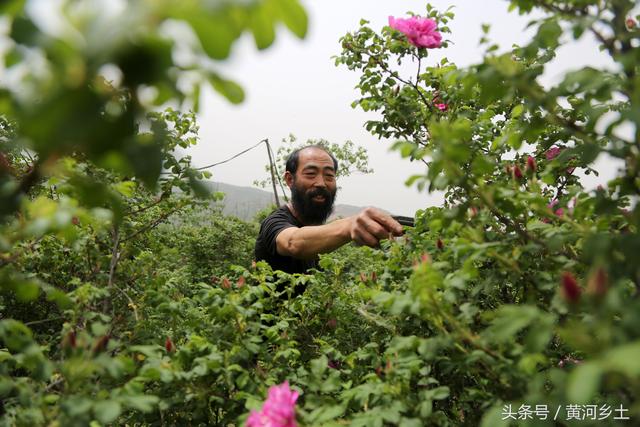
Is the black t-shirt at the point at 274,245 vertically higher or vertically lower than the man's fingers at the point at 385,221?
higher

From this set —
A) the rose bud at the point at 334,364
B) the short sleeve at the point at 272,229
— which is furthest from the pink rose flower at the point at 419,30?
the rose bud at the point at 334,364

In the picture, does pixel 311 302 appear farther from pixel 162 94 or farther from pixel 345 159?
pixel 345 159

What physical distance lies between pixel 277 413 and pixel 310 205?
2741 mm

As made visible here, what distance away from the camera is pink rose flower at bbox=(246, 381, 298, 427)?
96 cm

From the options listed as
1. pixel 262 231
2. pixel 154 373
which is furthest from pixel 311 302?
pixel 262 231

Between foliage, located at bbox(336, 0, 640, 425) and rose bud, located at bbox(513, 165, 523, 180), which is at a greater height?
rose bud, located at bbox(513, 165, 523, 180)

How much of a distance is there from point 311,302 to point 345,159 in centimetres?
1855

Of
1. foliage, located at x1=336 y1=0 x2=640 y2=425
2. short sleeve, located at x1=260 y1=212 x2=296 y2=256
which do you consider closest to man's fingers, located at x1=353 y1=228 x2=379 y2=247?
foliage, located at x1=336 y1=0 x2=640 y2=425

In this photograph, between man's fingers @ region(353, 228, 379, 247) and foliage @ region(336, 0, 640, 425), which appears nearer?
foliage @ region(336, 0, 640, 425)

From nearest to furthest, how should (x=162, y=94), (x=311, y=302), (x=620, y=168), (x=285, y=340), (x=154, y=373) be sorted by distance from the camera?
(x=162, y=94)
(x=620, y=168)
(x=154, y=373)
(x=285, y=340)
(x=311, y=302)

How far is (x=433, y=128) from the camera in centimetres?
97

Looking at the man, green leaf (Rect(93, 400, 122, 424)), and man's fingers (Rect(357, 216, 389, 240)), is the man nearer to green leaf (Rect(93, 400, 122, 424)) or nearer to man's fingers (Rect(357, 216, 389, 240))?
man's fingers (Rect(357, 216, 389, 240))

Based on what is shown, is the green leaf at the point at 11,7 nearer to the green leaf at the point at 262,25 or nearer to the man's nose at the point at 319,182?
the green leaf at the point at 262,25

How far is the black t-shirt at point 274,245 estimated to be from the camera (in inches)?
115
